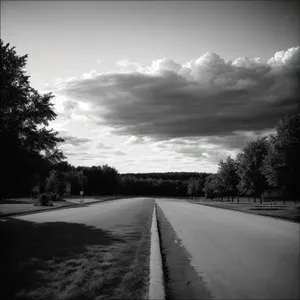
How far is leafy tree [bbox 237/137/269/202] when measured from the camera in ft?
124

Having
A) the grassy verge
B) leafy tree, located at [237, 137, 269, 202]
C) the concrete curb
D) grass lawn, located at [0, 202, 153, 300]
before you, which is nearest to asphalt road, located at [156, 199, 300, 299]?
the concrete curb

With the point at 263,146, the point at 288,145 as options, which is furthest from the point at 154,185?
the point at 288,145

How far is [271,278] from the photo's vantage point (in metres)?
5.09

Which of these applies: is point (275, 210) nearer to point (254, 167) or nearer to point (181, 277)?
point (254, 167)

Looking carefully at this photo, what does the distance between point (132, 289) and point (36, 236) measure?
6.56 m

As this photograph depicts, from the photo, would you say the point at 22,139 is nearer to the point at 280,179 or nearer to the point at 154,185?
the point at 280,179

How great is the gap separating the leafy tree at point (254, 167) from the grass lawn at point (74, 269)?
3211cm

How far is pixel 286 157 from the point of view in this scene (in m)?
29.4

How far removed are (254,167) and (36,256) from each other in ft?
119

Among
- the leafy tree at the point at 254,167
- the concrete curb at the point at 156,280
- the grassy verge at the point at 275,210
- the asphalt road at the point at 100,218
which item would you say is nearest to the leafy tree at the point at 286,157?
the grassy verge at the point at 275,210

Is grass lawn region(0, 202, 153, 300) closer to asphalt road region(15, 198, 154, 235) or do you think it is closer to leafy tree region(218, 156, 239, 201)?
asphalt road region(15, 198, 154, 235)

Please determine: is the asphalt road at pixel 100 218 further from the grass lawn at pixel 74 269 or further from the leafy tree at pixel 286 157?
the leafy tree at pixel 286 157

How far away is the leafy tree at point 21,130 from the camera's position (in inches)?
565

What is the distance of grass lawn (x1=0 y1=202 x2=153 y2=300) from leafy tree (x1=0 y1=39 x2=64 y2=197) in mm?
6106
